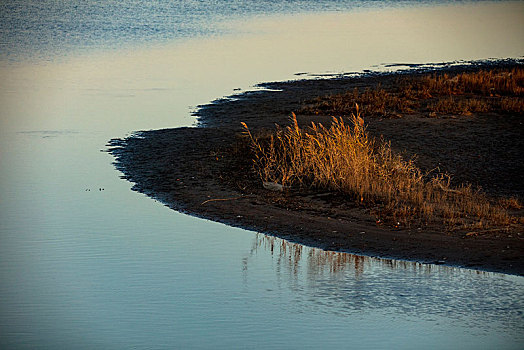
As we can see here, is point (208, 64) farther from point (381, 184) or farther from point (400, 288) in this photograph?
point (400, 288)

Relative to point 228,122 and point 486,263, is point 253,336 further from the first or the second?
point 228,122

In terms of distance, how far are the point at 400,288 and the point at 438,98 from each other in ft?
47.1

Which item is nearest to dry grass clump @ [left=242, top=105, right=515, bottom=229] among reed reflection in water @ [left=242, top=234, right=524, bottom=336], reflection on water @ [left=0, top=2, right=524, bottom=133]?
reed reflection in water @ [left=242, top=234, right=524, bottom=336]

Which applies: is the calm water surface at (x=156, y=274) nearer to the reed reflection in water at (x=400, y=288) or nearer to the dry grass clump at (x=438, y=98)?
the reed reflection in water at (x=400, y=288)

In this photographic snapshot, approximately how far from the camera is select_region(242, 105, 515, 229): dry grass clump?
13117 millimetres

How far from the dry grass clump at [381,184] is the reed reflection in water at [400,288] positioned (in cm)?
183

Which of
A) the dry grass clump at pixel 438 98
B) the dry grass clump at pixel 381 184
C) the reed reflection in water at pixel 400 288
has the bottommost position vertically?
the reed reflection in water at pixel 400 288

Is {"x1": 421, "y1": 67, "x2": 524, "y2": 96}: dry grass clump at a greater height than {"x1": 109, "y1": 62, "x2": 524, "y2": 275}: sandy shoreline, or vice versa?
{"x1": 421, "y1": 67, "x2": 524, "y2": 96}: dry grass clump

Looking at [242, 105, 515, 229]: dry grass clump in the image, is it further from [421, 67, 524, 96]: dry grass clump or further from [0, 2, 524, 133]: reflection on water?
[421, 67, 524, 96]: dry grass clump

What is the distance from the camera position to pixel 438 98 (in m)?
23.7

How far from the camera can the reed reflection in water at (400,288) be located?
30.8ft

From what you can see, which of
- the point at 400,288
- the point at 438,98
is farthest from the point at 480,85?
the point at 400,288

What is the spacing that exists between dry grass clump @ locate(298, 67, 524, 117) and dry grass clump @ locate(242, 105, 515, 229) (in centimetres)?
567

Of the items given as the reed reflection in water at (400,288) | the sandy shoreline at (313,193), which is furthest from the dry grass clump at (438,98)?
the reed reflection in water at (400,288)
